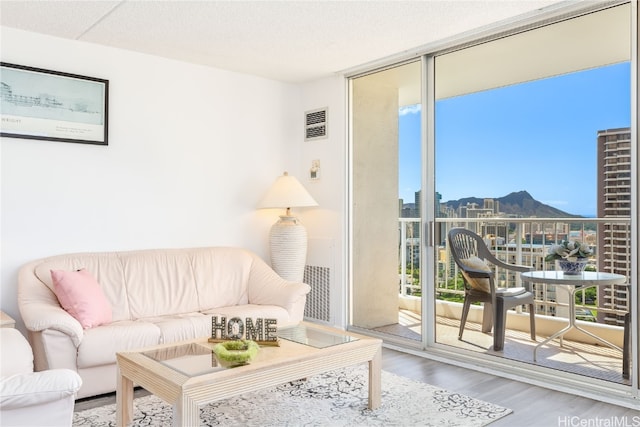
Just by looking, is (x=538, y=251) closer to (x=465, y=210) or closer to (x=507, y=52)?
(x=465, y=210)

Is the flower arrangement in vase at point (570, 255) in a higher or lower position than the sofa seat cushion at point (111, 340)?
higher

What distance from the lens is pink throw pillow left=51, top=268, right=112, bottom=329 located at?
10.5 feet

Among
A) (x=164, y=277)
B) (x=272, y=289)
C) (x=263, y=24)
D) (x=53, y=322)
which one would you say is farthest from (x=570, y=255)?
(x=53, y=322)

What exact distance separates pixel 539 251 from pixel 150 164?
10.0 ft

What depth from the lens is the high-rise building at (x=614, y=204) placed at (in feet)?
10.1

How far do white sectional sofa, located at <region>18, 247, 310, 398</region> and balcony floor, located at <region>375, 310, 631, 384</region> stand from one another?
1110 mm

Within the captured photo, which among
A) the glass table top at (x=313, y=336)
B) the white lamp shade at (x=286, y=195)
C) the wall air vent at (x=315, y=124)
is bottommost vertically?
the glass table top at (x=313, y=336)

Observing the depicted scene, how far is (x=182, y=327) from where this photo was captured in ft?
11.2

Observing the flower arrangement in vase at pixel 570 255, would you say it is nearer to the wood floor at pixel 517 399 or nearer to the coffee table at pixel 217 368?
the wood floor at pixel 517 399

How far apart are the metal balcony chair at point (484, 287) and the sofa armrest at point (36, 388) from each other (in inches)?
114

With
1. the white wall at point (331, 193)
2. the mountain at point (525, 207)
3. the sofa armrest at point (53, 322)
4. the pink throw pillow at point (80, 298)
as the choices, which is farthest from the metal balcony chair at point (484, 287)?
the sofa armrest at point (53, 322)

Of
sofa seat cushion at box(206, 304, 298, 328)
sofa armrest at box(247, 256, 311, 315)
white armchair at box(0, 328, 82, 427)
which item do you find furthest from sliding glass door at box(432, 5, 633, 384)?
white armchair at box(0, 328, 82, 427)

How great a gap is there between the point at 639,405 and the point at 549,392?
474mm

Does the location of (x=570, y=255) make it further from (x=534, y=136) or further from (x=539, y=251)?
(x=534, y=136)
